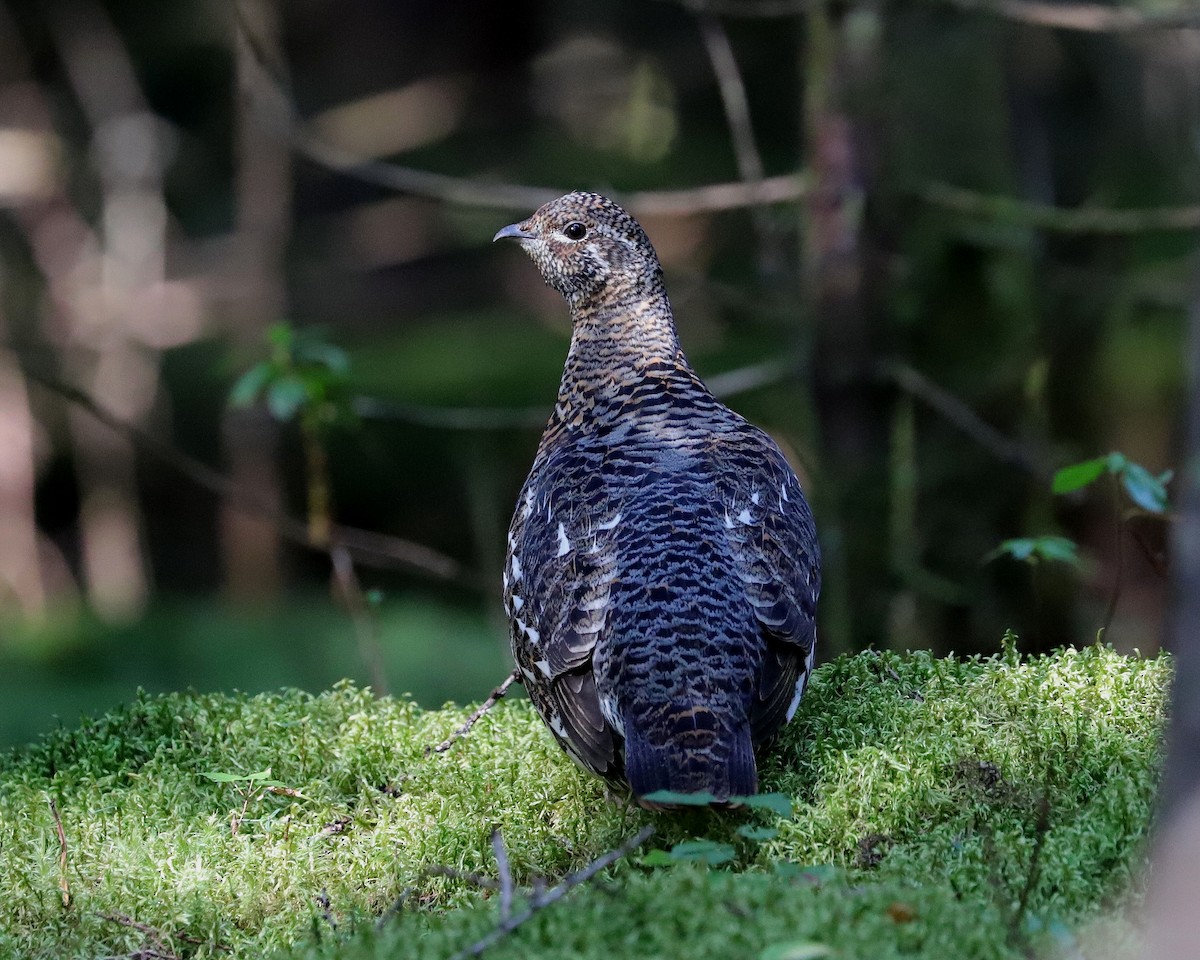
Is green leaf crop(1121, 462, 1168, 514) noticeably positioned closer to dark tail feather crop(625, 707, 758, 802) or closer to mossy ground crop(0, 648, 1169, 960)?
mossy ground crop(0, 648, 1169, 960)

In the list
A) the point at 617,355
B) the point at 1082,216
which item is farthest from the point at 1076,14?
the point at 617,355

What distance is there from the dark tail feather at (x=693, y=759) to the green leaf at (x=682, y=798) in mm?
76

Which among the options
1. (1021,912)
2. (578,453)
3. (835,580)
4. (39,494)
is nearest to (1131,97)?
(835,580)

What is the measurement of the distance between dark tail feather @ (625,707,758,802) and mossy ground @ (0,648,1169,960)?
24 centimetres

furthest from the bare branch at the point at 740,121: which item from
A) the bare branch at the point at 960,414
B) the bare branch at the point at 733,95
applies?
the bare branch at the point at 960,414

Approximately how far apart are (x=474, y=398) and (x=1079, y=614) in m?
8.36

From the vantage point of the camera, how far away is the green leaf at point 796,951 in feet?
8.98

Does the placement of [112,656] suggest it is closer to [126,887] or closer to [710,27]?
[710,27]

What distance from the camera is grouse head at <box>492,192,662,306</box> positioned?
18.5ft

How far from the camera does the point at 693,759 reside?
3.96 m

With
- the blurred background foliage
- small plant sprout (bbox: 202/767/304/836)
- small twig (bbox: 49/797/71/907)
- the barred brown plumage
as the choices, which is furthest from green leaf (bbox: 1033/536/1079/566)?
small twig (bbox: 49/797/71/907)

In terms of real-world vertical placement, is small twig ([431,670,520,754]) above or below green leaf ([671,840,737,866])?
below

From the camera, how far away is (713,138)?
2445cm

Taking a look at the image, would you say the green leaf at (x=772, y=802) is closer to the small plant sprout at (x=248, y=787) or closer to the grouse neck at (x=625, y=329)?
the small plant sprout at (x=248, y=787)
